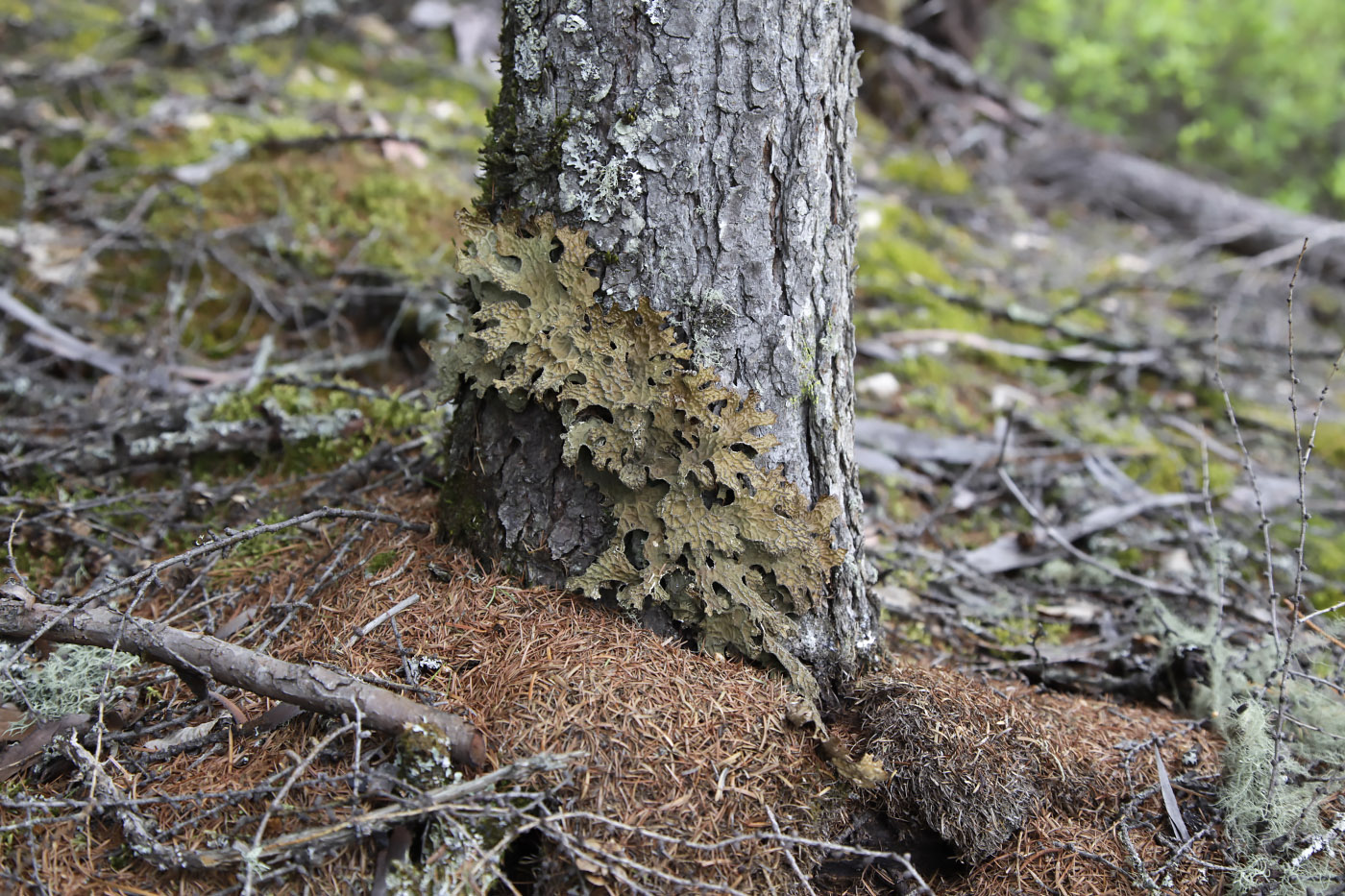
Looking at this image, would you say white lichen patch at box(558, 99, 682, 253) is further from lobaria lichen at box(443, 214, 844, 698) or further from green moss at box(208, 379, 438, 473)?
green moss at box(208, 379, 438, 473)

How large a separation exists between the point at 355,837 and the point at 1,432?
8.04 ft

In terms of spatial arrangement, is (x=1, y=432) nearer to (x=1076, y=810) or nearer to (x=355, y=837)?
(x=355, y=837)

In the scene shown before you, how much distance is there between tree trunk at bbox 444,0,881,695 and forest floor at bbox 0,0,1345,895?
0.28 metres

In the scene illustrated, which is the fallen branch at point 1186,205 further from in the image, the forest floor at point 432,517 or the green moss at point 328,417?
the green moss at point 328,417

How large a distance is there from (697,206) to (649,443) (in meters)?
0.58

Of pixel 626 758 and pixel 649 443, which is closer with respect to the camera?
pixel 626 758

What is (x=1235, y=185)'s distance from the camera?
10.2 m

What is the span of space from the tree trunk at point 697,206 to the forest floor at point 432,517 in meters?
0.28

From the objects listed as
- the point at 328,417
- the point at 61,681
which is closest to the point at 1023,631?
the point at 328,417

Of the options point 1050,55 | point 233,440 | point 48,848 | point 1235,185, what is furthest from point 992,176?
point 48,848

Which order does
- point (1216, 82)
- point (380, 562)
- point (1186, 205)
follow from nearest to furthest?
point (380, 562) < point (1186, 205) < point (1216, 82)

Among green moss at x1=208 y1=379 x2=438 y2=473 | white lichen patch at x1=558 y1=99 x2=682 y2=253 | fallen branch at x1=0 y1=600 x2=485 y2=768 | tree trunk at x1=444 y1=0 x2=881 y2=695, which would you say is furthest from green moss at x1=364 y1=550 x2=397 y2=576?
white lichen patch at x1=558 y1=99 x2=682 y2=253

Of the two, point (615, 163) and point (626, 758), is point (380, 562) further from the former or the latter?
point (615, 163)

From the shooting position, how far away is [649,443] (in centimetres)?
198
